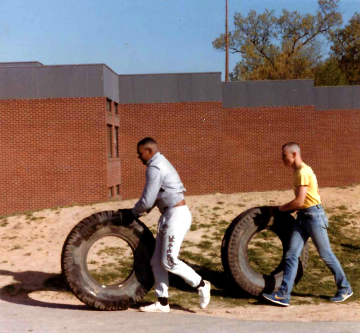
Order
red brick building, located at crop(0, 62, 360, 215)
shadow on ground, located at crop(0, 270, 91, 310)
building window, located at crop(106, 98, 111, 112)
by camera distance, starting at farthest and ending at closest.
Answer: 1. building window, located at crop(106, 98, 111, 112)
2. red brick building, located at crop(0, 62, 360, 215)
3. shadow on ground, located at crop(0, 270, 91, 310)

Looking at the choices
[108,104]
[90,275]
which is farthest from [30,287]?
[108,104]

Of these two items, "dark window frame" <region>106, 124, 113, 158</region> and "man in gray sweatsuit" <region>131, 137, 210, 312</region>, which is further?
"dark window frame" <region>106, 124, 113, 158</region>

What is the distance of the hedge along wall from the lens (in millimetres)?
27172

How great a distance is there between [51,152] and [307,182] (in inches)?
760

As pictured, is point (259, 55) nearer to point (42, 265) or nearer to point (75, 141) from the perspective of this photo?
point (75, 141)

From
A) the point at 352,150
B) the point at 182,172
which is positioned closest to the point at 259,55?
the point at 352,150

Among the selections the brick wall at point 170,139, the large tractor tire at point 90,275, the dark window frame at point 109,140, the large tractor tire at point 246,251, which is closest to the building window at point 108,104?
the dark window frame at point 109,140

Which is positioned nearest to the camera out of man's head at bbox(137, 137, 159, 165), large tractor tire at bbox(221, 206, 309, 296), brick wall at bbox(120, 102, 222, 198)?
man's head at bbox(137, 137, 159, 165)

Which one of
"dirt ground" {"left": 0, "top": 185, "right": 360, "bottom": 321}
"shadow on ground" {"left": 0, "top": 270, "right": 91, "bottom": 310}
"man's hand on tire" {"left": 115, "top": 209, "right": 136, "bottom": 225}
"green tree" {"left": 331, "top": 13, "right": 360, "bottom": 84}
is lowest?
"shadow on ground" {"left": 0, "top": 270, "right": 91, "bottom": 310}

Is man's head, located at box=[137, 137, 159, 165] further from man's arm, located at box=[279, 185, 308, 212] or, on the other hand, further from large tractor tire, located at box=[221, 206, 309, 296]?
man's arm, located at box=[279, 185, 308, 212]

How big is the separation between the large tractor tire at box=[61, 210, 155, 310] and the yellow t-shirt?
1.96 meters

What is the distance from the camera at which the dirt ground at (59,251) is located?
6117mm

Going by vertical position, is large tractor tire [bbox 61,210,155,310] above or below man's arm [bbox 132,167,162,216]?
below

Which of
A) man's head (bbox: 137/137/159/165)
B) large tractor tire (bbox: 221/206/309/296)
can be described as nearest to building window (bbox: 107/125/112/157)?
large tractor tire (bbox: 221/206/309/296)
